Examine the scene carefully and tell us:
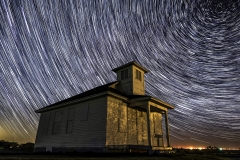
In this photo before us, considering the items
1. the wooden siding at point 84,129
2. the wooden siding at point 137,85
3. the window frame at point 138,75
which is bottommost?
the wooden siding at point 84,129

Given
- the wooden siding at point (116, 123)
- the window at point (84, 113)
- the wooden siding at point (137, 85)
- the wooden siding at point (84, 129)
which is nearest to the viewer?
the wooden siding at point (116, 123)

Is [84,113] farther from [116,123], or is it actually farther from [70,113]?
[116,123]

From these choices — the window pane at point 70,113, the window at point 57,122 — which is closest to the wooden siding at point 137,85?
the window pane at point 70,113

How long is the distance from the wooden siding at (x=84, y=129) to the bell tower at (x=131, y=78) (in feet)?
17.6

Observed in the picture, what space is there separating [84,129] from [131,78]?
331 inches

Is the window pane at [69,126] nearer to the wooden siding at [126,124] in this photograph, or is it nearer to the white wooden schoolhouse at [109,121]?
the white wooden schoolhouse at [109,121]

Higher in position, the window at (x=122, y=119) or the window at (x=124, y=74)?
the window at (x=124, y=74)

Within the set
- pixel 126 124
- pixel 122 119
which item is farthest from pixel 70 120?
pixel 126 124

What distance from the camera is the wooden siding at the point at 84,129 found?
14508 mm

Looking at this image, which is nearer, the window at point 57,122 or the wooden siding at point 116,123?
the wooden siding at point 116,123

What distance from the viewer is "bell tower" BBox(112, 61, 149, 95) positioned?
19984 mm

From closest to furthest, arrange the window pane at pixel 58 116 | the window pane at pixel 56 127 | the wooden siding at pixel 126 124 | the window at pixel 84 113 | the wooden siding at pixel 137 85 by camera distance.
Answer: the wooden siding at pixel 126 124, the window at pixel 84 113, the window pane at pixel 56 127, the window pane at pixel 58 116, the wooden siding at pixel 137 85

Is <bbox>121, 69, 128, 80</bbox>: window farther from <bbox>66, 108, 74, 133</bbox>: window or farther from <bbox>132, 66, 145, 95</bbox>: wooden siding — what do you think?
<bbox>66, 108, 74, 133</bbox>: window

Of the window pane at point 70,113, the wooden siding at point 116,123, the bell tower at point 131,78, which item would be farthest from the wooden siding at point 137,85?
the window pane at point 70,113
